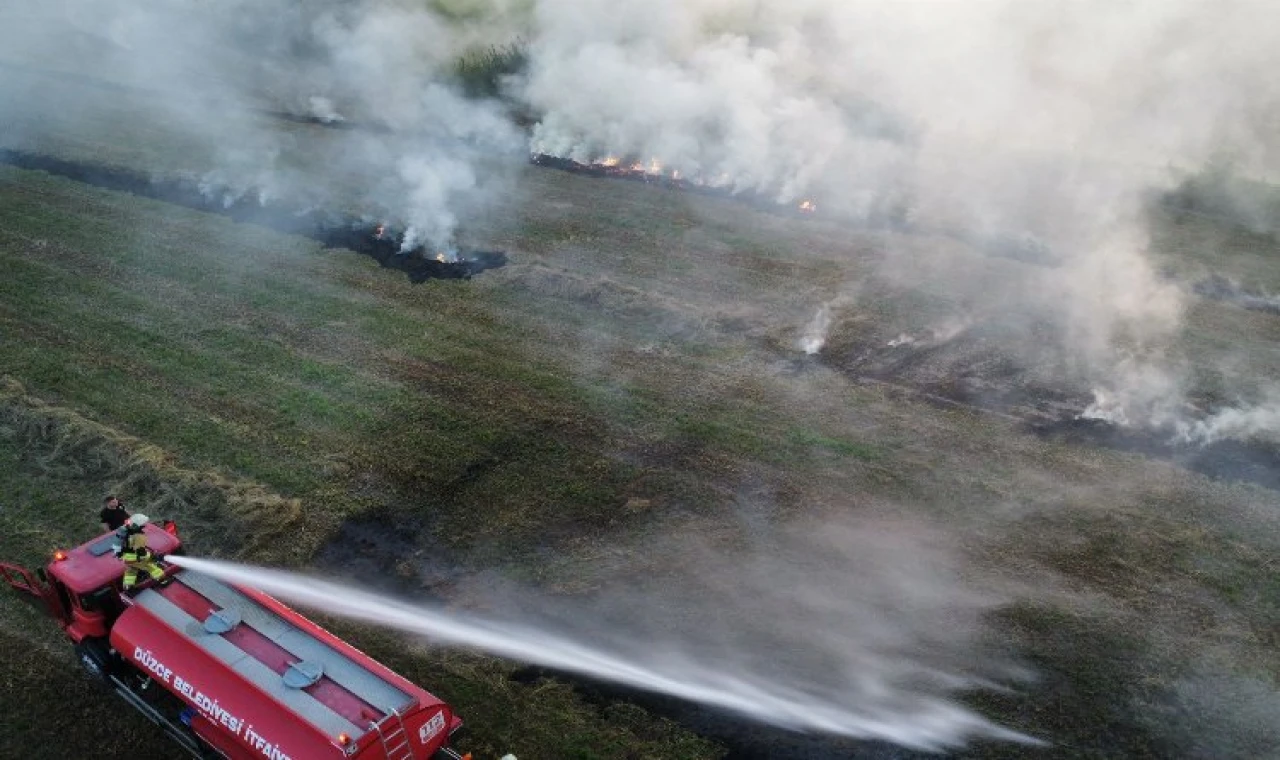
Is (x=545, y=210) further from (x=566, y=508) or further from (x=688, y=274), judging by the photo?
(x=566, y=508)

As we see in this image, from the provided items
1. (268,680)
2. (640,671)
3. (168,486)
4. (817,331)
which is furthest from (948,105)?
(268,680)

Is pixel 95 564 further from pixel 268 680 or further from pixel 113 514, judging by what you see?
pixel 268 680

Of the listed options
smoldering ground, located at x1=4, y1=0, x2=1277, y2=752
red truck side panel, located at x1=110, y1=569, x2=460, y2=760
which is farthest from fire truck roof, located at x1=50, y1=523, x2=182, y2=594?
smoldering ground, located at x1=4, y1=0, x2=1277, y2=752

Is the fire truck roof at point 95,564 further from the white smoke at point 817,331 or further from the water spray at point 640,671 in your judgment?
the white smoke at point 817,331

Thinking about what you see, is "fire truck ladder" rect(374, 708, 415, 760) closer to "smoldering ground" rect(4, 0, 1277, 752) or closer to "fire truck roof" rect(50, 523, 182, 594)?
"fire truck roof" rect(50, 523, 182, 594)

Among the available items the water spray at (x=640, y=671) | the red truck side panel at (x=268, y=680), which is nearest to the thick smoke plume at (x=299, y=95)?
the water spray at (x=640, y=671)

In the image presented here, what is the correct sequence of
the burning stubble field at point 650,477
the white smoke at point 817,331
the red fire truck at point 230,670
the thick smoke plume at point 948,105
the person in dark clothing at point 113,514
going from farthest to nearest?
the thick smoke plume at point 948,105 < the white smoke at point 817,331 < the burning stubble field at point 650,477 < the person in dark clothing at point 113,514 < the red fire truck at point 230,670
